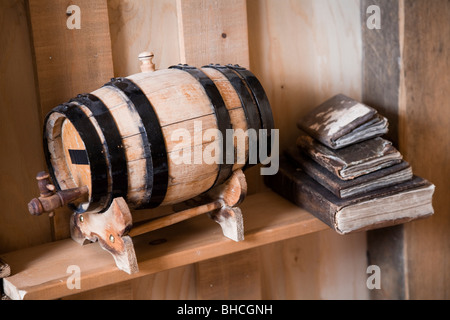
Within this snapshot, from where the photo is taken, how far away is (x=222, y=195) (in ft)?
5.09

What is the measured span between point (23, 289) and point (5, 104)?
0.52 meters

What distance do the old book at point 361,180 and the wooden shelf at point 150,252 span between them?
13 cm

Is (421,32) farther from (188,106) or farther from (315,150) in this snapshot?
(188,106)

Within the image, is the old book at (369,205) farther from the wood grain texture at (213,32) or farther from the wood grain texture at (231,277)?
the wood grain texture at (213,32)

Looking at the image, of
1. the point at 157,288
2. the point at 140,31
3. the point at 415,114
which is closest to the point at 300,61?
the point at 415,114

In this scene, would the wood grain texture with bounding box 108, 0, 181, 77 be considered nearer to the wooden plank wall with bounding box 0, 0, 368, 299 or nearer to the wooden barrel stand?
the wooden plank wall with bounding box 0, 0, 368, 299

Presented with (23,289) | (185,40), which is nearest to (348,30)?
(185,40)

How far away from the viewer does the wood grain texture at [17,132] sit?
4.94 feet

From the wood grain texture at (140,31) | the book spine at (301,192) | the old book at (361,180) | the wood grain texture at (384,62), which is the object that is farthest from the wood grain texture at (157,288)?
the wood grain texture at (384,62)

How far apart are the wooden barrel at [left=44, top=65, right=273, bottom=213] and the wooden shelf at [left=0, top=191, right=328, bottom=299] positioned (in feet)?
0.53
